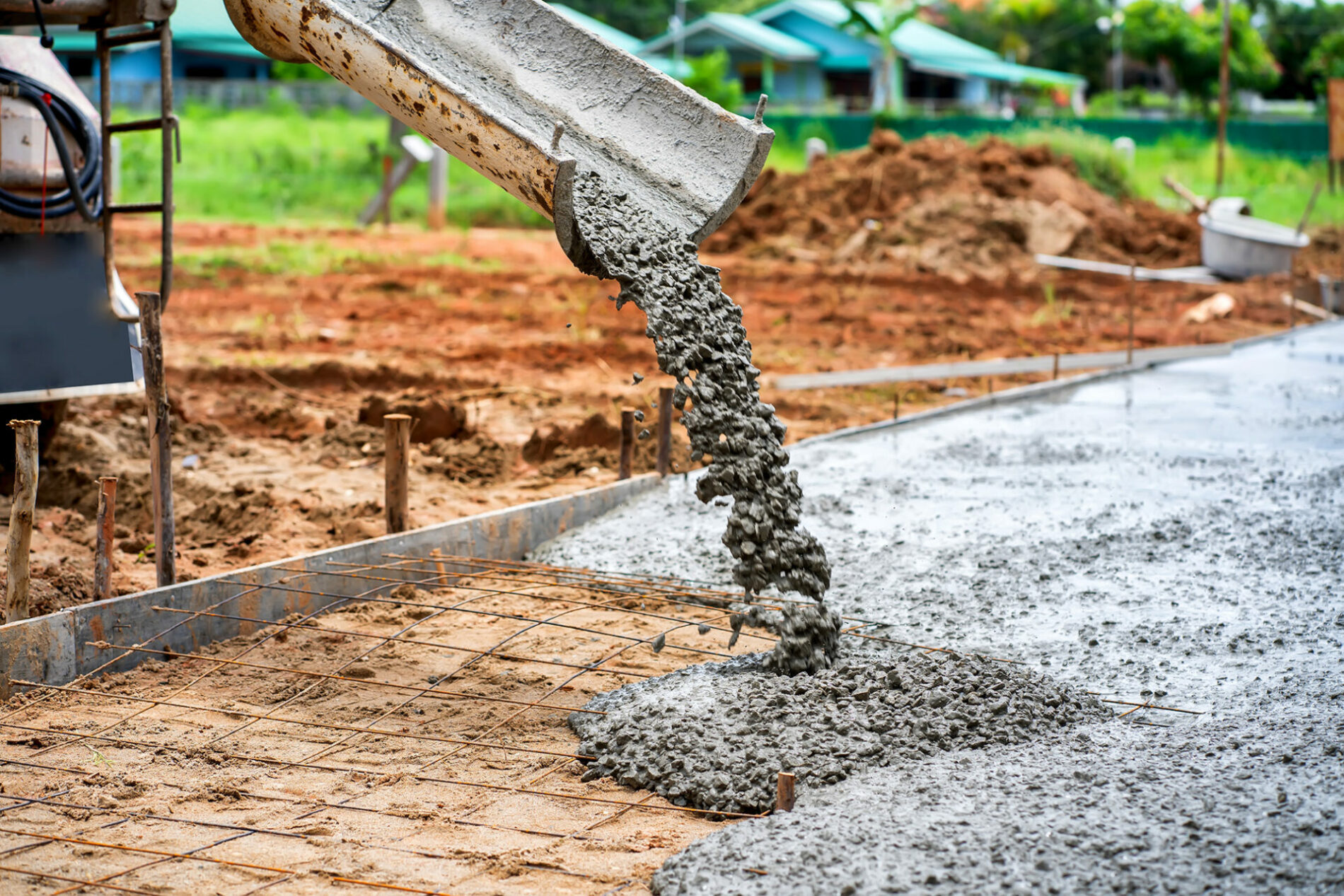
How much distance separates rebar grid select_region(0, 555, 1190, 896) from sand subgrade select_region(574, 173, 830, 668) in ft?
0.98

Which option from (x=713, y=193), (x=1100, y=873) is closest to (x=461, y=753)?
(x=1100, y=873)

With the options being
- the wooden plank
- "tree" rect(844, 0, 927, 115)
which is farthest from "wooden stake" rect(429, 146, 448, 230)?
"tree" rect(844, 0, 927, 115)

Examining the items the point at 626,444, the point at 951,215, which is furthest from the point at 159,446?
the point at 951,215

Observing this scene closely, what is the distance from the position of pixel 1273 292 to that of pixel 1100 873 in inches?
584

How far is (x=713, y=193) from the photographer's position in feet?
16.3

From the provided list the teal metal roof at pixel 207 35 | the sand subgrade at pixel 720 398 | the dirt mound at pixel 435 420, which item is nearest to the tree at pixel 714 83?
the teal metal roof at pixel 207 35

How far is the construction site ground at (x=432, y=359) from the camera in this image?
6680 mm

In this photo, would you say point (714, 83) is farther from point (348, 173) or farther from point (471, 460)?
point (471, 460)

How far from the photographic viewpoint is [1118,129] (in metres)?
28.1

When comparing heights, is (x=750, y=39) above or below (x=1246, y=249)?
above

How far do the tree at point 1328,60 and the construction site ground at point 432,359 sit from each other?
23.0 meters

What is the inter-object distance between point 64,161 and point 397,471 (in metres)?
2.05

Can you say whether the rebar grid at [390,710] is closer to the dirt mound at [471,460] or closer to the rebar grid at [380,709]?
the rebar grid at [380,709]

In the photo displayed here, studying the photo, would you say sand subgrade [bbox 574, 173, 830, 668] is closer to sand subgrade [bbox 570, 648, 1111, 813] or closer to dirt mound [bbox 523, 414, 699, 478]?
sand subgrade [bbox 570, 648, 1111, 813]
